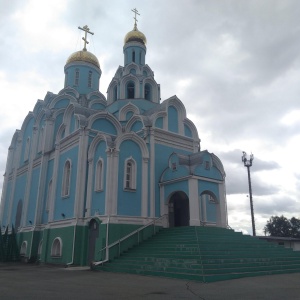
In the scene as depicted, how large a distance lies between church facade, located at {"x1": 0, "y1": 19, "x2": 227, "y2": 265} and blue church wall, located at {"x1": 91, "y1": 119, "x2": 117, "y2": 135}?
6 cm

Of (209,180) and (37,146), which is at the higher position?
(37,146)

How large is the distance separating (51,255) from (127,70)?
11693 millimetres

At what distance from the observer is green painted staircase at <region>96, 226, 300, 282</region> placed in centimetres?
900

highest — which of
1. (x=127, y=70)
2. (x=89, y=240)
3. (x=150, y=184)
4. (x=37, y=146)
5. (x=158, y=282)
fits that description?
(x=127, y=70)

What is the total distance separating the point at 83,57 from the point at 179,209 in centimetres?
1427

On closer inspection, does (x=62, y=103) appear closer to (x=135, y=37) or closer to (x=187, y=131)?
(x=135, y=37)

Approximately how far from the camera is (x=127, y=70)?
2014 cm

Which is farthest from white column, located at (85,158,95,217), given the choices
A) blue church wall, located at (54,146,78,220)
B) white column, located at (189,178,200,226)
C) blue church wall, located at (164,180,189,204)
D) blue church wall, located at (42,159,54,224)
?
white column, located at (189,178,200,226)

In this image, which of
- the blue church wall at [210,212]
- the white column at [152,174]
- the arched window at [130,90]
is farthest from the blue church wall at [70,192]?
the blue church wall at [210,212]

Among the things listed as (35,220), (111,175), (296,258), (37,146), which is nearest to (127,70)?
(37,146)

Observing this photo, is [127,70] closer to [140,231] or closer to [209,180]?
[209,180]

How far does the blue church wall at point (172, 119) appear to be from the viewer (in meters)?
17.0

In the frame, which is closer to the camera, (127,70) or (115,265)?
(115,265)

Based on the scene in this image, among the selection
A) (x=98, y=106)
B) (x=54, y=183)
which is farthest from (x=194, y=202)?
(x=98, y=106)
